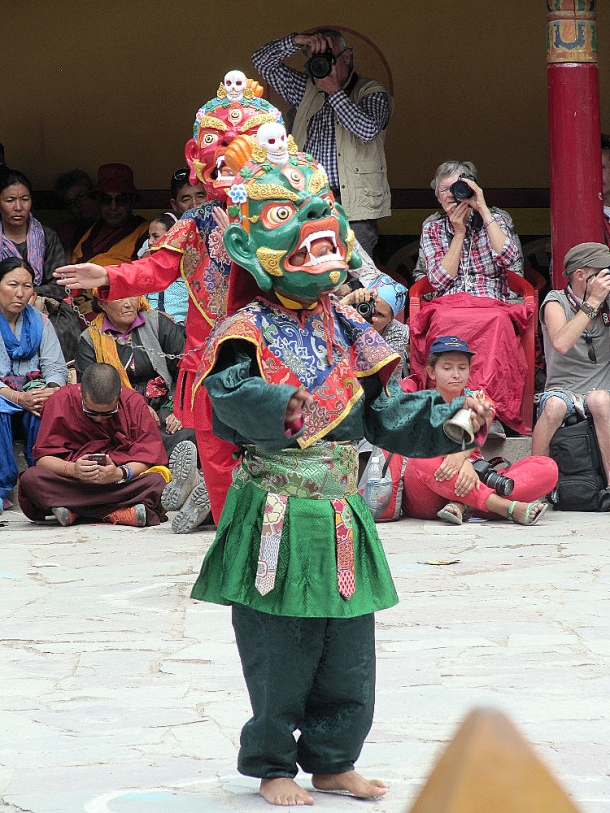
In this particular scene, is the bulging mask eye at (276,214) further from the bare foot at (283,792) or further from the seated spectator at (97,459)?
the seated spectator at (97,459)

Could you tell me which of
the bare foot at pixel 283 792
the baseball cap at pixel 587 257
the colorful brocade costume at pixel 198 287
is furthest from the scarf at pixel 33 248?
the bare foot at pixel 283 792

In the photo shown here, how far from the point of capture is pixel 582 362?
688 cm

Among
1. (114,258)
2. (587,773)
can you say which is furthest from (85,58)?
(587,773)

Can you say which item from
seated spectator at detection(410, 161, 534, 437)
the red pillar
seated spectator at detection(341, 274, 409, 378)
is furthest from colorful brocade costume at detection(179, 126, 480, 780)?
the red pillar

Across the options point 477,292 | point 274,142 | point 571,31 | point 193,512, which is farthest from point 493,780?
point 571,31

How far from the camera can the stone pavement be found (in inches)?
115

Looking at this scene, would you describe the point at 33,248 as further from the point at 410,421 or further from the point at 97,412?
the point at 410,421

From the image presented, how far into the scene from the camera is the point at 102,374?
259 inches

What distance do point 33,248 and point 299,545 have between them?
5.62m

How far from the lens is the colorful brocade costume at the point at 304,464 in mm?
2795

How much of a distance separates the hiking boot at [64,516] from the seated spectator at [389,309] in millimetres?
Result: 1730

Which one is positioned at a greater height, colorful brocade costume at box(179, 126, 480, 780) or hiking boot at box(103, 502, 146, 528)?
colorful brocade costume at box(179, 126, 480, 780)

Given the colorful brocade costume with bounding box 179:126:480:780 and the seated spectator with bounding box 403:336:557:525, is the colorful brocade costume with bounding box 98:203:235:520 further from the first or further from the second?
the seated spectator with bounding box 403:336:557:525

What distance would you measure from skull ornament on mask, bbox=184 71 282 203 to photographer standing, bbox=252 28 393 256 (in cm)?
278
